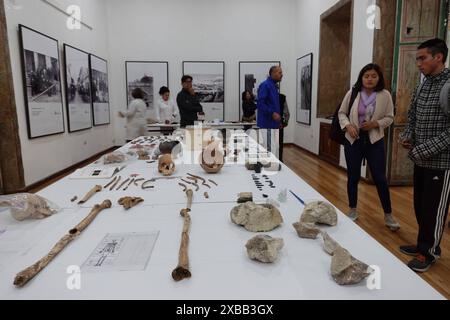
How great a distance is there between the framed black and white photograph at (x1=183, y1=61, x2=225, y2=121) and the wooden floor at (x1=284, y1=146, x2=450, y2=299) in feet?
11.0

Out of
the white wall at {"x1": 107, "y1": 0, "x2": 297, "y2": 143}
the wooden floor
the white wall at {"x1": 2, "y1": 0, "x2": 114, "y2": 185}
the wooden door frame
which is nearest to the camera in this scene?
the wooden floor

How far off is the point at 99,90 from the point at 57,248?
23.5 ft

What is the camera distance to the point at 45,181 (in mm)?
5133

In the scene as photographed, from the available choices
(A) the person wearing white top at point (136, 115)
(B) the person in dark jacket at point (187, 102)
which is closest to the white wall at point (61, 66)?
(A) the person wearing white top at point (136, 115)

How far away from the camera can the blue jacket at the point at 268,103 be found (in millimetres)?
4539

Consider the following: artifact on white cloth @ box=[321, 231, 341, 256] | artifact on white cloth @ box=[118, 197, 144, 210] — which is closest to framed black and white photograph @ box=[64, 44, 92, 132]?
artifact on white cloth @ box=[118, 197, 144, 210]

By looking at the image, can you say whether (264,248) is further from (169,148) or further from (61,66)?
(61,66)

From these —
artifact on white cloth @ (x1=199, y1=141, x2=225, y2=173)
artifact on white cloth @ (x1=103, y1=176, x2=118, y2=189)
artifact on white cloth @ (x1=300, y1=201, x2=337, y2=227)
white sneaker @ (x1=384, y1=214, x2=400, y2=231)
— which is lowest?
white sneaker @ (x1=384, y1=214, x2=400, y2=231)

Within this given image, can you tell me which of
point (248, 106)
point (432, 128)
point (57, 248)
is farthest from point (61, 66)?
point (432, 128)

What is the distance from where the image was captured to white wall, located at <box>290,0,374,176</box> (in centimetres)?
479

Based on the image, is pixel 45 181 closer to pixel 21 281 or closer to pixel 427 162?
pixel 21 281

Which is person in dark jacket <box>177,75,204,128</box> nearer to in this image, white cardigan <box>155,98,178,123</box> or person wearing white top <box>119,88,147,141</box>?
person wearing white top <box>119,88,147,141</box>

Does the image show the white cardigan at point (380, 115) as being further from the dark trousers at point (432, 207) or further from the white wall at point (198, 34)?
the white wall at point (198, 34)

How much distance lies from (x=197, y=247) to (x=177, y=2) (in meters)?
8.52
